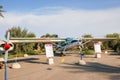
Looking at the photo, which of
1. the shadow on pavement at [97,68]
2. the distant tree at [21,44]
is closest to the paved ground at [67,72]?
the shadow on pavement at [97,68]

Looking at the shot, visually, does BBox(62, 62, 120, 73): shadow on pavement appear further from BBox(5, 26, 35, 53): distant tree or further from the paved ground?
BBox(5, 26, 35, 53): distant tree

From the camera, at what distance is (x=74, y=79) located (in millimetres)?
16719

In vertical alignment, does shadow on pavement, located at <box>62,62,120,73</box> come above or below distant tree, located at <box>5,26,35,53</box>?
below

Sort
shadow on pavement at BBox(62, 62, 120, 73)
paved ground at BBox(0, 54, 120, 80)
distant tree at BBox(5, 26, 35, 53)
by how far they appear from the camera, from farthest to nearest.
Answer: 1. distant tree at BBox(5, 26, 35, 53)
2. shadow on pavement at BBox(62, 62, 120, 73)
3. paved ground at BBox(0, 54, 120, 80)

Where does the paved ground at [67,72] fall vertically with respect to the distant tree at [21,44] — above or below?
below

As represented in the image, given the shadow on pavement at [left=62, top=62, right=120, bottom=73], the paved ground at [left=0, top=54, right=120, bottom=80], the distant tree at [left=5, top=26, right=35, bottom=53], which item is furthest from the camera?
the distant tree at [left=5, top=26, right=35, bottom=53]

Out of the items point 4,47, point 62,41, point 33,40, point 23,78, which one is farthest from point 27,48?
point 4,47

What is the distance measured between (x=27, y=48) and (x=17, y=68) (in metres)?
39.6

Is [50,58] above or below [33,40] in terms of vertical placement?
below

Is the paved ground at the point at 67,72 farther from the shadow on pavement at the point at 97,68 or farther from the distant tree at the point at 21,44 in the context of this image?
the distant tree at the point at 21,44

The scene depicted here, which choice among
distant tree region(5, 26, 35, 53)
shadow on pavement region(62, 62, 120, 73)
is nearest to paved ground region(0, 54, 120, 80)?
shadow on pavement region(62, 62, 120, 73)

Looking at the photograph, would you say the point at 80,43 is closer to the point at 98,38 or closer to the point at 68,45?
the point at 68,45

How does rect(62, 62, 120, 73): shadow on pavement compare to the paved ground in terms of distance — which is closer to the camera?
the paved ground

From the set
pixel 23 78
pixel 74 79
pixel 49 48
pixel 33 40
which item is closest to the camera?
pixel 74 79
